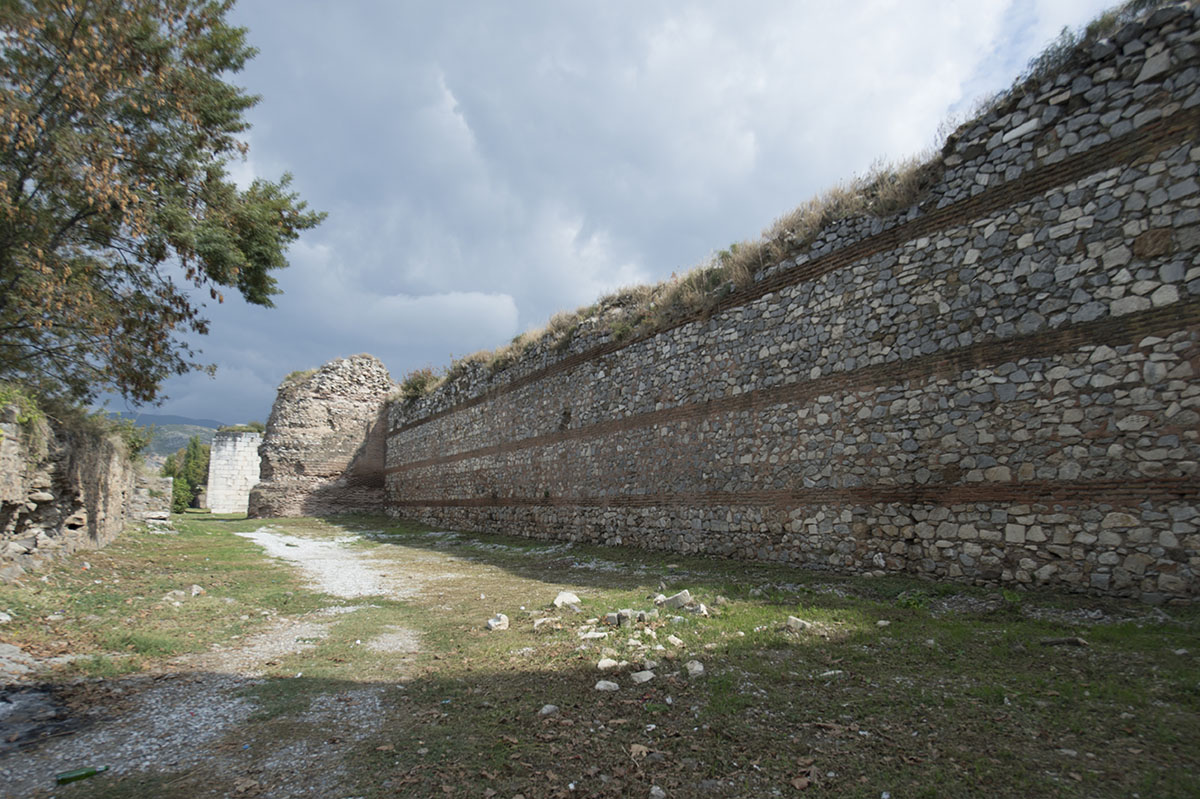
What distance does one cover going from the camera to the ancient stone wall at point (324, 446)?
25984 mm

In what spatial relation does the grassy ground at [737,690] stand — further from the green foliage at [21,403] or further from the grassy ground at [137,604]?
the green foliage at [21,403]

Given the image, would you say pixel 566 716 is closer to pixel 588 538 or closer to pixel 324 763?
pixel 324 763

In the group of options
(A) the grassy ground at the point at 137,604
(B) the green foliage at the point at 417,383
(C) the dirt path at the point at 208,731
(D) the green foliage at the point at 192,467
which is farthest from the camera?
(D) the green foliage at the point at 192,467

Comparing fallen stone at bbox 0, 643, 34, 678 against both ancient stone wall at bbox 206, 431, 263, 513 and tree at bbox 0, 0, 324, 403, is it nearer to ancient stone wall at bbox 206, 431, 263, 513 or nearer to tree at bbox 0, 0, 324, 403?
tree at bbox 0, 0, 324, 403

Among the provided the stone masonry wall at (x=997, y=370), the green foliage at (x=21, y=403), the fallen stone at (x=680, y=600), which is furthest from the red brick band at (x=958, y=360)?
the green foliage at (x=21, y=403)

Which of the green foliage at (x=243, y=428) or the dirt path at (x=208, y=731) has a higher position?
the green foliage at (x=243, y=428)

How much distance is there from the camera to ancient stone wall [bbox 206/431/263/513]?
117 feet

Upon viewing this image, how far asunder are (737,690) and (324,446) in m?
26.7

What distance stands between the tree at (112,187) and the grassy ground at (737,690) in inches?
136

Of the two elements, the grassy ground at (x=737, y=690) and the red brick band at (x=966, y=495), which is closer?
the grassy ground at (x=737, y=690)

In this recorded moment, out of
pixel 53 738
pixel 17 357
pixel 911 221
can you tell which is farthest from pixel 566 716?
pixel 17 357

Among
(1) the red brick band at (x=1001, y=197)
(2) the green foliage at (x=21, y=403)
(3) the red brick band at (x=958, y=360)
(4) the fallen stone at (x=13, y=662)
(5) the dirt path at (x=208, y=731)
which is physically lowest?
(5) the dirt path at (x=208, y=731)

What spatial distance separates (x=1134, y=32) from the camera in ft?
20.0

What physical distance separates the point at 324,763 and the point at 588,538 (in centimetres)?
1057
